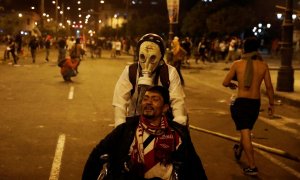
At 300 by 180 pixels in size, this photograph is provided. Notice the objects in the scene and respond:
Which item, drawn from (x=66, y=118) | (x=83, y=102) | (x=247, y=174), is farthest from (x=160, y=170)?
(x=83, y=102)

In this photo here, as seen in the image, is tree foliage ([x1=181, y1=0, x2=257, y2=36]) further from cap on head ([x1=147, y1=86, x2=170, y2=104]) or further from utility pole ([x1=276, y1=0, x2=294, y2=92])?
cap on head ([x1=147, y1=86, x2=170, y2=104])

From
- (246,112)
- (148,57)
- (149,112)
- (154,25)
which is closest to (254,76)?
(246,112)

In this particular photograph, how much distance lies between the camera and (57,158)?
7.17 m

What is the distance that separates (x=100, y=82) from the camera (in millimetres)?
18125

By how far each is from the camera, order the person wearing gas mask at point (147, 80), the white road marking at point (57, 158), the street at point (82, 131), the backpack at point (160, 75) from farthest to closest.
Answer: the street at point (82, 131) < the white road marking at point (57, 158) < the backpack at point (160, 75) < the person wearing gas mask at point (147, 80)

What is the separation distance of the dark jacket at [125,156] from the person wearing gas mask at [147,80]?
1.22 ft

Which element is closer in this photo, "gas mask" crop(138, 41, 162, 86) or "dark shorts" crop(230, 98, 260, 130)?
"gas mask" crop(138, 41, 162, 86)

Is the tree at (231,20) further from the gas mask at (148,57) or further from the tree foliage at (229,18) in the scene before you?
the gas mask at (148,57)

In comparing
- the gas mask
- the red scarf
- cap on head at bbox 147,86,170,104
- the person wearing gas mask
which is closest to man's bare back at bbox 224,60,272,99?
the person wearing gas mask

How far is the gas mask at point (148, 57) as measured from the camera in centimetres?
416

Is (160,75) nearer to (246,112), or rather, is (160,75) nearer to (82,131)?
(246,112)

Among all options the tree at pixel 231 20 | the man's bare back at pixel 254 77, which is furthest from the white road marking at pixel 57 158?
the tree at pixel 231 20

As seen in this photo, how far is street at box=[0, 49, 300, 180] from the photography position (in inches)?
267

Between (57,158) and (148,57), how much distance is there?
11.4ft
